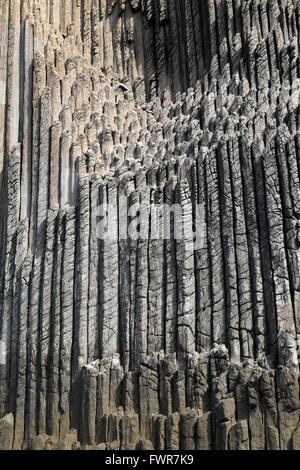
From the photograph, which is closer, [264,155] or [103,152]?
[264,155]

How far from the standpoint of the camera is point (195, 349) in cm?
1088

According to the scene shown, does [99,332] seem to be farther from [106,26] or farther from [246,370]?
A: [106,26]

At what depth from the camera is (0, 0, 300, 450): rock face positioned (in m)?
10.5

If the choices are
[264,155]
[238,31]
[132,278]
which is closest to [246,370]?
[132,278]

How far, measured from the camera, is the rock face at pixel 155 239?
1047cm

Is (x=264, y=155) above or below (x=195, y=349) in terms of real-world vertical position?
above

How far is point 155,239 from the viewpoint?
11812 millimetres

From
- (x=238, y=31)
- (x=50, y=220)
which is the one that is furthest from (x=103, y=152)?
(x=238, y=31)

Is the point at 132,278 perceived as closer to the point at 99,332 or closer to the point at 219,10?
the point at 99,332

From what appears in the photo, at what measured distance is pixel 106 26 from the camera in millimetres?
15820
